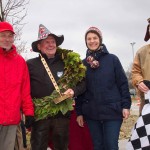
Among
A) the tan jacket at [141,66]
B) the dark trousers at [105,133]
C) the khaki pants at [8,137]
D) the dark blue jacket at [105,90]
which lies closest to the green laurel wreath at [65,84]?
the dark blue jacket at [105,90]

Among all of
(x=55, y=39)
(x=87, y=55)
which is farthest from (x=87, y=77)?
(x=55, y=39)

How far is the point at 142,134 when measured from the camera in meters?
4.59

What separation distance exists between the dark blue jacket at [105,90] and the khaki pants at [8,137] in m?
1.10

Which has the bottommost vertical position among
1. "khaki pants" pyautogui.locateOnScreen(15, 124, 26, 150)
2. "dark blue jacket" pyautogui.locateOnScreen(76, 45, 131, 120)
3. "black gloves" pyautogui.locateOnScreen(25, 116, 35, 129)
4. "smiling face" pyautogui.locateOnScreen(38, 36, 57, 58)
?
"khaki pants" pyautogui.locateOnScreen(15, 124, 26, 150)

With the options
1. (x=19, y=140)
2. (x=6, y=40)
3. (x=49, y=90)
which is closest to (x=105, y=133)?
(x=49, y=90)

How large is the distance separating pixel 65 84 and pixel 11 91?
2.62ft

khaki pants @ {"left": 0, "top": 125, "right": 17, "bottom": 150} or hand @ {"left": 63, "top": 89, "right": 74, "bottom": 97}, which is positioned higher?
hand @ {"left": 63, "top": 89, "right": 74, "bottom": 97}

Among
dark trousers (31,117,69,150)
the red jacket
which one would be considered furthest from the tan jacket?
the red jacket

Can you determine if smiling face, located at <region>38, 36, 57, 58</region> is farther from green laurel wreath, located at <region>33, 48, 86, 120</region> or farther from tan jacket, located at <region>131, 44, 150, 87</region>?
tan jacket, located at <region>131, 44, 150, 87</region>

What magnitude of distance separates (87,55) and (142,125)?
1.37 meters

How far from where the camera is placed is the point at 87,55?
538 centimetres

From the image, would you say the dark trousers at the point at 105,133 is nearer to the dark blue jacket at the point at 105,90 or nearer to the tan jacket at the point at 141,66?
the dark blue jacket at the point at 105,90

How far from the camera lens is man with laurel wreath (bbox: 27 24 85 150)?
195 inches

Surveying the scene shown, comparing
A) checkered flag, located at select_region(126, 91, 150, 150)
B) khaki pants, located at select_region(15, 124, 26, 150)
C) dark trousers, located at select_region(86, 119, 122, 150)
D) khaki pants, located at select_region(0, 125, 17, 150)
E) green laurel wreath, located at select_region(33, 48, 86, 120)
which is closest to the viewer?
checkered flag, located at select_region(126, 91, 150, 150)
